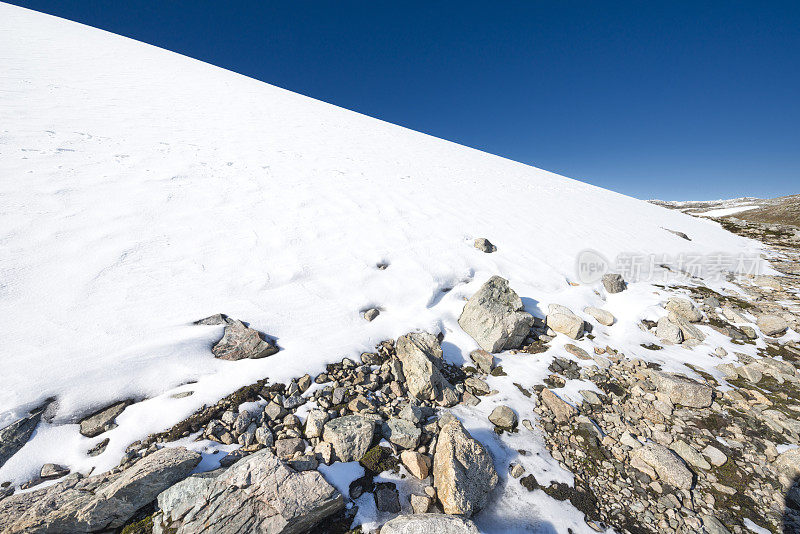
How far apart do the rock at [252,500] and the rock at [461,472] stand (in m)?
1.09

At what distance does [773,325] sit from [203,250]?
43.1ft

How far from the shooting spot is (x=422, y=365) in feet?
14.0

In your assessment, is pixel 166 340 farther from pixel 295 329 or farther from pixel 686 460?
pixel 686 460

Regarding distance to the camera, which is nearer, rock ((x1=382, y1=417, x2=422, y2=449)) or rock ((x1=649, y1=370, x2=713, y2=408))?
rock ((x1=382, y1=417, x2=422, y2=449))

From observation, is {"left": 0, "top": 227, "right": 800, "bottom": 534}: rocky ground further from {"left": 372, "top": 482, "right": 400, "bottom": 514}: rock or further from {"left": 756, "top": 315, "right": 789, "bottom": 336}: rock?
{"left": 756, "top": 315, "right": 789, "bottom": 336}: rock

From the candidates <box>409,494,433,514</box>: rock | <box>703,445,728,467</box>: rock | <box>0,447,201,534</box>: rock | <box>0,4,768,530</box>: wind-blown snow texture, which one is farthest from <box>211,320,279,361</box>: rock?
<box>703,445,728,467</box>: rock

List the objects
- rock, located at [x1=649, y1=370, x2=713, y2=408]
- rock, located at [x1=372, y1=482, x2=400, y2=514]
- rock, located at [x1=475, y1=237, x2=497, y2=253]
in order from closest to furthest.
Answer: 1. rock, located at [x1=372, y1=482, x2=400, y2=514]
2. rock, located at [x1=649, y1=370, x2=713, y2=408]
3. rock, located at [x1=475, y1=237, x2=497, y2=253]

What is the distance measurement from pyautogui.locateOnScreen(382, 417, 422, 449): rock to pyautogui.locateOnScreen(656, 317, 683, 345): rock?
6338 mm

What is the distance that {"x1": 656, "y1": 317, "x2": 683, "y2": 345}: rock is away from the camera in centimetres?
604

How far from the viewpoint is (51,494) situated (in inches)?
98.5

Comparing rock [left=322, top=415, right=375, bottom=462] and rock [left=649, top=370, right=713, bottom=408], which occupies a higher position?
rock [left=322, top=415, right=375, bottom=462]

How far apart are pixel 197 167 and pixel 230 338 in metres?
7.68

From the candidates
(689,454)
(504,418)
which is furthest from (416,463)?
→ (689,454)

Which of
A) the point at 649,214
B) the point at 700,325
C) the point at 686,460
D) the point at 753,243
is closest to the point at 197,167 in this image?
the point at 686,460
